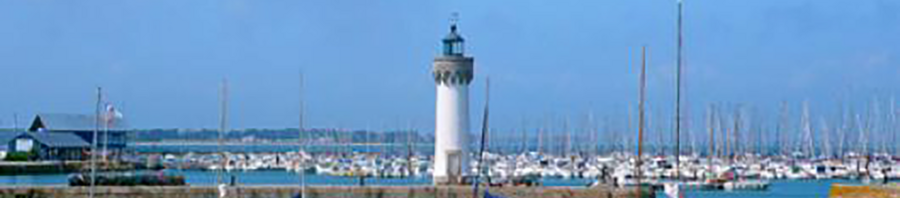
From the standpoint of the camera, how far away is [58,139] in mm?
93875

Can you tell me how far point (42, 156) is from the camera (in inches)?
3597

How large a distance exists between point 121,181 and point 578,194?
1204 cm

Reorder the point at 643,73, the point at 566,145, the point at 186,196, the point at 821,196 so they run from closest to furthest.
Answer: the point at 643,73
the point at 186,196
the point at 821,196
the point at 566,145

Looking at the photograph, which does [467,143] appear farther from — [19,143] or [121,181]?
[19,143]

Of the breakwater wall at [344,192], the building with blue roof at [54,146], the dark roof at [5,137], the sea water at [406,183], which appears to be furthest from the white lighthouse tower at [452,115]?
the dark roof at [5,137]

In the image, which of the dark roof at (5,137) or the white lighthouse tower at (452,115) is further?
the dark roof at (5,137)

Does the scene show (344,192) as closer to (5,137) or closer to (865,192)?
(865,192)

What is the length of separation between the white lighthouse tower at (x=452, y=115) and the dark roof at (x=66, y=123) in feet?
177

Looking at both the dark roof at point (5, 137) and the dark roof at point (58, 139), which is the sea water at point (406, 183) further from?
the dark roof at point (5, 137)

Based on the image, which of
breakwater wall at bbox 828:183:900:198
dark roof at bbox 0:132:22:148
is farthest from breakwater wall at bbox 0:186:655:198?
dark roof at bbox 0:132:22:148

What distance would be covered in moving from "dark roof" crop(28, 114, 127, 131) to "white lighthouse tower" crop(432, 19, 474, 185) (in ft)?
177

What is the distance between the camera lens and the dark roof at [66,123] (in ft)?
315

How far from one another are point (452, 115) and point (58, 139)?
5435 centimetres

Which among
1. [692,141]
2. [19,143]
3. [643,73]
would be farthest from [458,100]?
[692,141]
